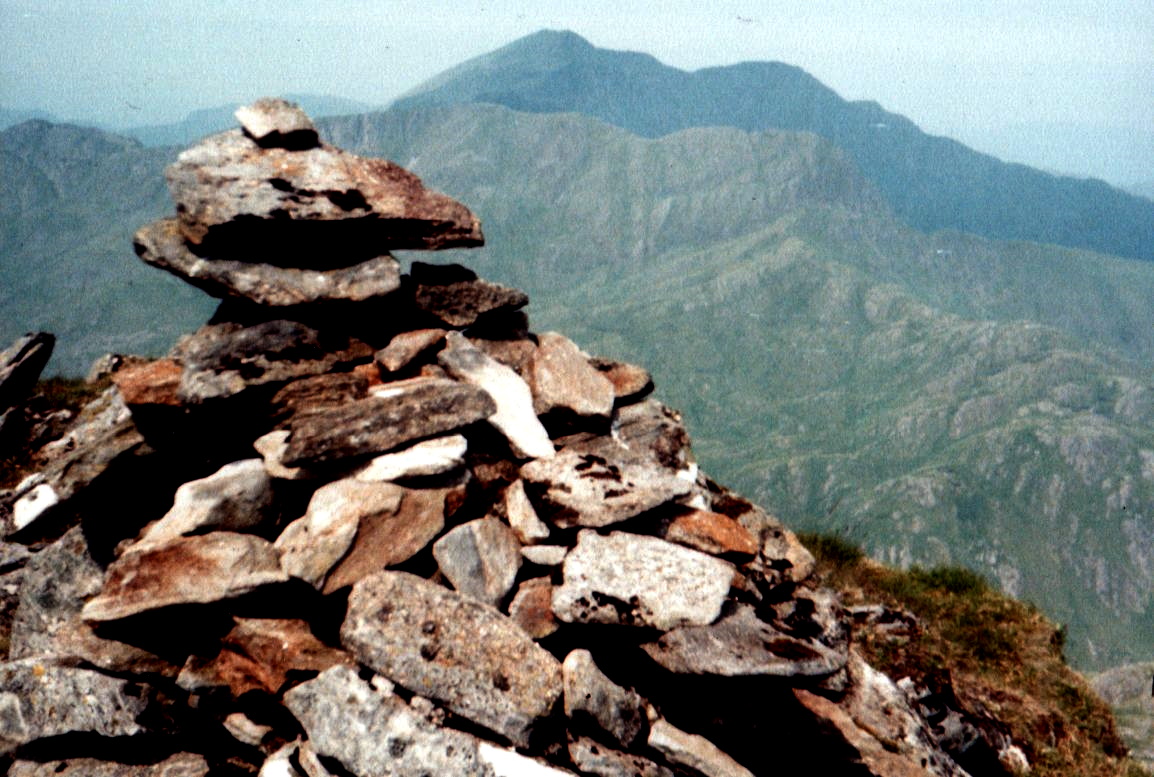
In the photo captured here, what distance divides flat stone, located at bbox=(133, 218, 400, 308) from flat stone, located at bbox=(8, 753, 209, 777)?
6582 mm

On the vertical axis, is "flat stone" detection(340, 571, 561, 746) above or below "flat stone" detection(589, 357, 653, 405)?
below

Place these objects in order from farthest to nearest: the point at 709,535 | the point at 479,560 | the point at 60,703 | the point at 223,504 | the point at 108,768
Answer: the point at 709,535 → the point at 223,504 → the point at 479,560 → the point at 60,703 → the point at 108,768

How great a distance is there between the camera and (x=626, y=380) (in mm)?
14961

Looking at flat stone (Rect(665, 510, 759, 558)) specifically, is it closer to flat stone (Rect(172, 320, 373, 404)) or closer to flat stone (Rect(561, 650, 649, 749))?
flat stone (Rect(561, 650, 649, 749))

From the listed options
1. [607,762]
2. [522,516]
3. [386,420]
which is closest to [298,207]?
[386,420]

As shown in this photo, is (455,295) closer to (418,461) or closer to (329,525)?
(418,461)

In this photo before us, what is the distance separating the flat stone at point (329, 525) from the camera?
8.76 m

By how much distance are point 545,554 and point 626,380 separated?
6.17 meters

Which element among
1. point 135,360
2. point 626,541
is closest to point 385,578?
point 626,541

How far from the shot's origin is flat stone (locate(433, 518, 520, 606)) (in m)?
8.94

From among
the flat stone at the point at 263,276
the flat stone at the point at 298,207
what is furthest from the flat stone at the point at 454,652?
the flat stone at the point at 298,207

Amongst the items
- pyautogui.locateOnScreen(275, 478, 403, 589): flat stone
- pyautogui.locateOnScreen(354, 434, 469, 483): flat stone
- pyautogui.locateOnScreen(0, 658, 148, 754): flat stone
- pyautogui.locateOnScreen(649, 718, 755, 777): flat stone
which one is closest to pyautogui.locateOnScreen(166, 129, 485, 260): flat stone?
pyautogui.locateOnScreen(354, 434, 469, 483): flat stone

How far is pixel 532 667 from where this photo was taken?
8.06 m

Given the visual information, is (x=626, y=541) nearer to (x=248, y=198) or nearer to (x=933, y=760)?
(x=933, y=760)
